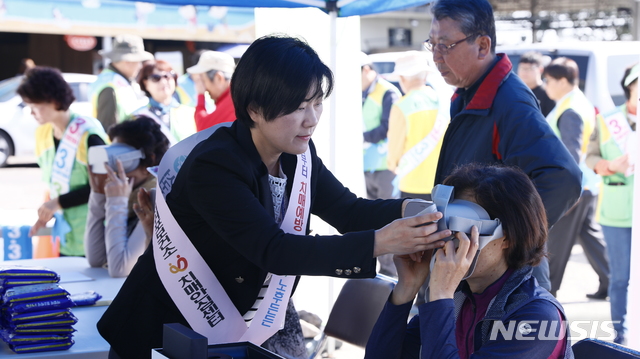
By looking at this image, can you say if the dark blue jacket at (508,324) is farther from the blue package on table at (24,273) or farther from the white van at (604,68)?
the white van at (604,68)

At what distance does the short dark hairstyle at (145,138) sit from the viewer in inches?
129

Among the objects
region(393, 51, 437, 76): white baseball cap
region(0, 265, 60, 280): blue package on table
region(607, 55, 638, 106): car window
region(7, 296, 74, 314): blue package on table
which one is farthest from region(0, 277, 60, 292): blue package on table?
region(607, 55, 638, 106): car window

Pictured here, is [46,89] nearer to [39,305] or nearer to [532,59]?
[39,305]

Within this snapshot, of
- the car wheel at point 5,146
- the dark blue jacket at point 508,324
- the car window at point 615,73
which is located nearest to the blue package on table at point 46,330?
the dark blue jacket at point 508,324

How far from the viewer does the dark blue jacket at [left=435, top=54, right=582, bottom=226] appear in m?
2.25

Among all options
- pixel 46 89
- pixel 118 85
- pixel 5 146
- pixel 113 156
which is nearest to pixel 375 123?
pixel 118 85

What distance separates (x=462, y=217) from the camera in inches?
58.6

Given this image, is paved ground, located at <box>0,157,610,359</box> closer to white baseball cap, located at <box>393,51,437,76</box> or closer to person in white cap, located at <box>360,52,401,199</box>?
person in white cap, located at <box>360,52,401,199</box>

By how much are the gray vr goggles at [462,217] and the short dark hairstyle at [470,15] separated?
3.73ft

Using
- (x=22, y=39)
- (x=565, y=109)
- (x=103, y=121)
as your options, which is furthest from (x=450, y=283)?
(x=22, y=39)

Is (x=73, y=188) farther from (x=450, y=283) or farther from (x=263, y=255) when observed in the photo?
(x=450, y=283)

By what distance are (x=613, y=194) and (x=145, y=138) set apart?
9.80 ft

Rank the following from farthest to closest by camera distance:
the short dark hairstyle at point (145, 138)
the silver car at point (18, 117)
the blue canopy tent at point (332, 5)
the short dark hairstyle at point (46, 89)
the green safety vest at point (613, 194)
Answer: the silver car at point (18, 117)
the green safety vest at point (613, 194)
the short dark hairstyle at point (46, 89)
the blue canopy tent at point (332, 5)
the short dark hairstyle at point (145, 138)

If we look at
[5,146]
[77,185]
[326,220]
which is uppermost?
[326,220]
